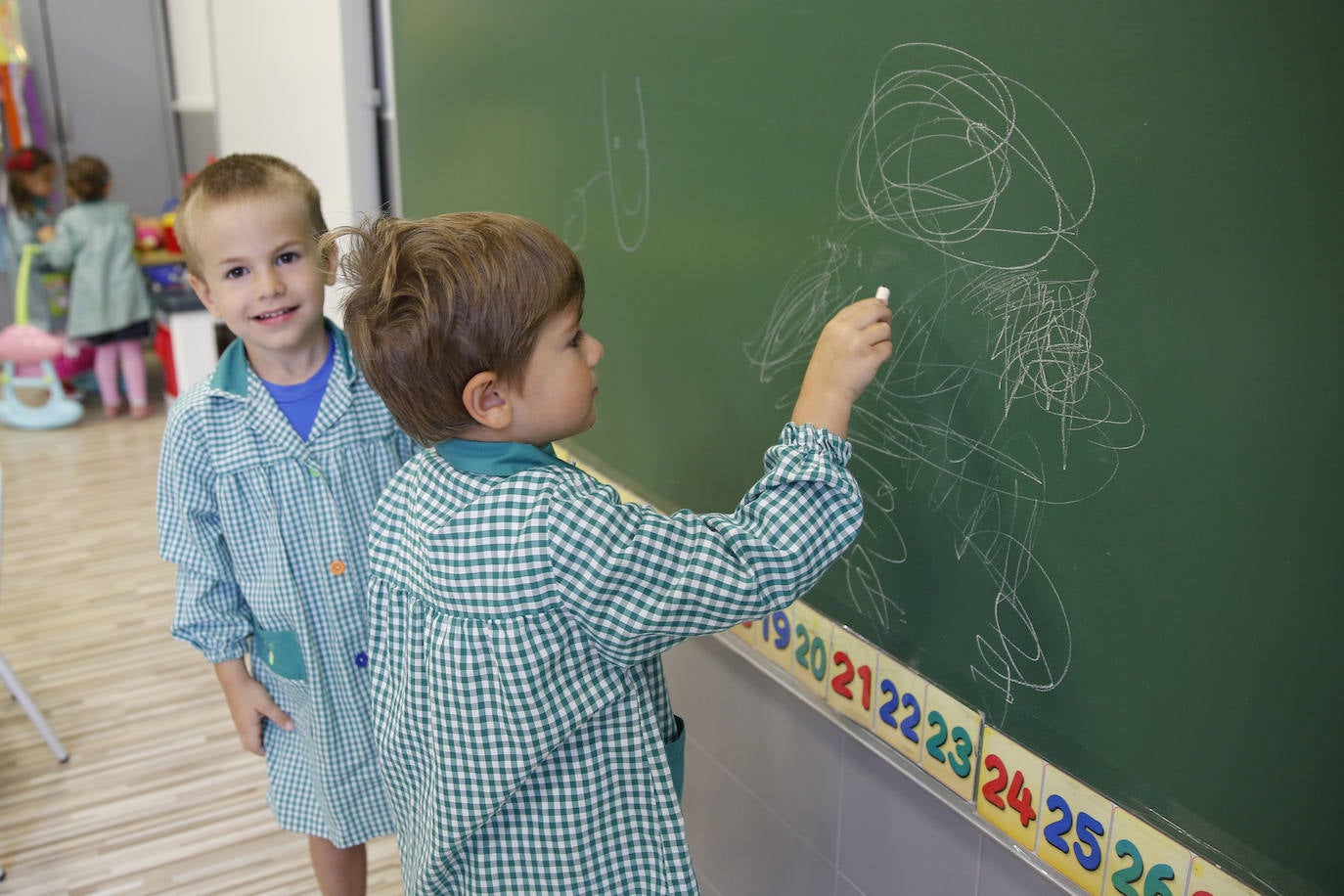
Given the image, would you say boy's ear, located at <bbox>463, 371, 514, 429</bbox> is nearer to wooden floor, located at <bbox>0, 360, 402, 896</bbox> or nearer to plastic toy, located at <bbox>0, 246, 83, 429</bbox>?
wooden floor, located at <bbox>0, 360, 402, 896</bbox>

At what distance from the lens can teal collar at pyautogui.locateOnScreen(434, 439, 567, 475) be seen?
105cm

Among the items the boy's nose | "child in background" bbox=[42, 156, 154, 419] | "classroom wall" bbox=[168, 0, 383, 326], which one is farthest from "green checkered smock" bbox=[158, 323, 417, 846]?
"child in background" bbox=[42, 156, 154, 419]

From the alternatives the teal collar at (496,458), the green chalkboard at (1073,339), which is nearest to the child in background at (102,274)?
the green chalkboard at (1073,339)

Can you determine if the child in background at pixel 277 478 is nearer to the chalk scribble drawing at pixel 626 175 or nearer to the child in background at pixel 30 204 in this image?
the chalk scribble drawing at pixel 626 175

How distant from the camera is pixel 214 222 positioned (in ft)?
4.94

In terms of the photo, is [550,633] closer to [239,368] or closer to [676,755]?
[676,755]

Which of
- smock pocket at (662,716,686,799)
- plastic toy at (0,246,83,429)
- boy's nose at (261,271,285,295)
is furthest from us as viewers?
plastic toy at (0,246,83,429)

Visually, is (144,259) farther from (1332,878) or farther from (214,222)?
(1332,878)

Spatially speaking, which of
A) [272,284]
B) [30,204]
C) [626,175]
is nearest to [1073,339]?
[626,175]

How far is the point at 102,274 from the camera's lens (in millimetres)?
4945

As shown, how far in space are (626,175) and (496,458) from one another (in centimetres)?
71

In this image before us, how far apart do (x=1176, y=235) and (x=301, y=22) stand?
9.42 ft

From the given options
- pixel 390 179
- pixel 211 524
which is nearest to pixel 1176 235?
pixel 211 524

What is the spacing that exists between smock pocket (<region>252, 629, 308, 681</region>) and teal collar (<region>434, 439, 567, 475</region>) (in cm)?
62
